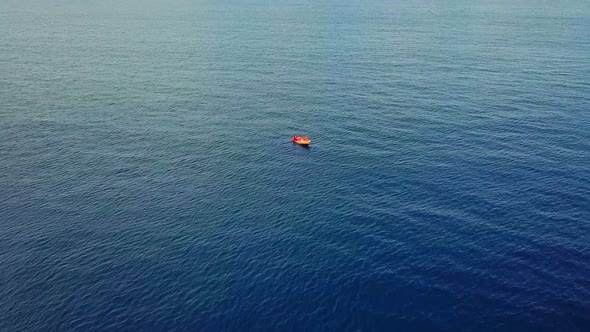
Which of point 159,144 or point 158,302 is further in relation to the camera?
point 159,144

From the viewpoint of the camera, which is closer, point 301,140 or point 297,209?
point 297,209

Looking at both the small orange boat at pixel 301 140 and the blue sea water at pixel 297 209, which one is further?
the small orange boat at pixel 301 140

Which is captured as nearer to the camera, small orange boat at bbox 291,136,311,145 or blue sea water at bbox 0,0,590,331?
blue sea water at bbox 0,0,590,331

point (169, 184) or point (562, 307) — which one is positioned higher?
point (562, 307)

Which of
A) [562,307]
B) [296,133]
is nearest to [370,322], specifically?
[562,307]

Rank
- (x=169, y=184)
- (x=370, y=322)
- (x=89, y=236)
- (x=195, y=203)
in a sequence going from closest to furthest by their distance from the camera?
1. (x=370, y=322)
2. (x=89, y=236)
3. (x=195, y=203)
4. (x=169, y=184)

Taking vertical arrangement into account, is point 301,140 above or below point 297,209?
above

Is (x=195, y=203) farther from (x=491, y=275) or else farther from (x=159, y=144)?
(x=491, y=275)

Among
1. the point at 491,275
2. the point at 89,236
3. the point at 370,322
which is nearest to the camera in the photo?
the point at 370,322
